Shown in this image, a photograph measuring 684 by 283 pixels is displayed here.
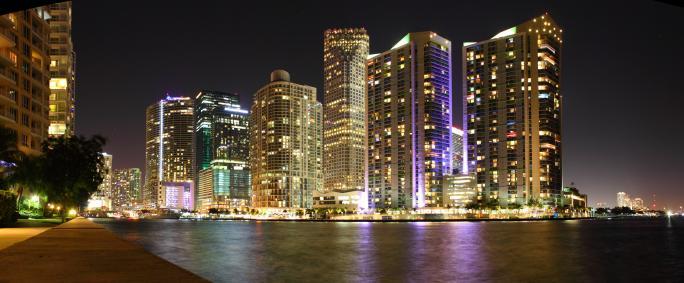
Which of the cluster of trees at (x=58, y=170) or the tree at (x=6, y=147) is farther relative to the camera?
the cluster of trees at (x=58, y=170)

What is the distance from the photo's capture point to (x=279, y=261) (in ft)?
142

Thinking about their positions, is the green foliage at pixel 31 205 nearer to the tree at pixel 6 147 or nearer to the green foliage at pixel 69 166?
the green foliage at pixel 69 166

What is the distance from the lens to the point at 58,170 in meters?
76.6

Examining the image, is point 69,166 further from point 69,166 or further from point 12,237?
point 12,237

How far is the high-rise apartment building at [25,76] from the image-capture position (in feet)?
243

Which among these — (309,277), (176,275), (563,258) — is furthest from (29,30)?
(176,275)

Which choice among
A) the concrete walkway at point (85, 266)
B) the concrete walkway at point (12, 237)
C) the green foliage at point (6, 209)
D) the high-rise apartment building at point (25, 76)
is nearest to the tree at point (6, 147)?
the green foliage at point (6, 209)

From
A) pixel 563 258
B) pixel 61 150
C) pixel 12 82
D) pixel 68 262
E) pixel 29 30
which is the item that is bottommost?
pixel 563 258

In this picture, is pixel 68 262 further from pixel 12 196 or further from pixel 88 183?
pixel 88 183

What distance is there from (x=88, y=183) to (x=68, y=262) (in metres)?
71.1

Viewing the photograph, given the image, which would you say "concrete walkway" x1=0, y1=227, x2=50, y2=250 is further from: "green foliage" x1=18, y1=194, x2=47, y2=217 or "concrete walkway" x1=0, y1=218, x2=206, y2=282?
"green foliage" x1=18, y1=194, x2=47, y2=217

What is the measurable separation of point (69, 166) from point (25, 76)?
15.4 m

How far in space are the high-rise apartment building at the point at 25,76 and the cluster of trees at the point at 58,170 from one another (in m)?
4.79

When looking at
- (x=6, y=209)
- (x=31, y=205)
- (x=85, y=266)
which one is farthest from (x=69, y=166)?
(x=85, y=266)
